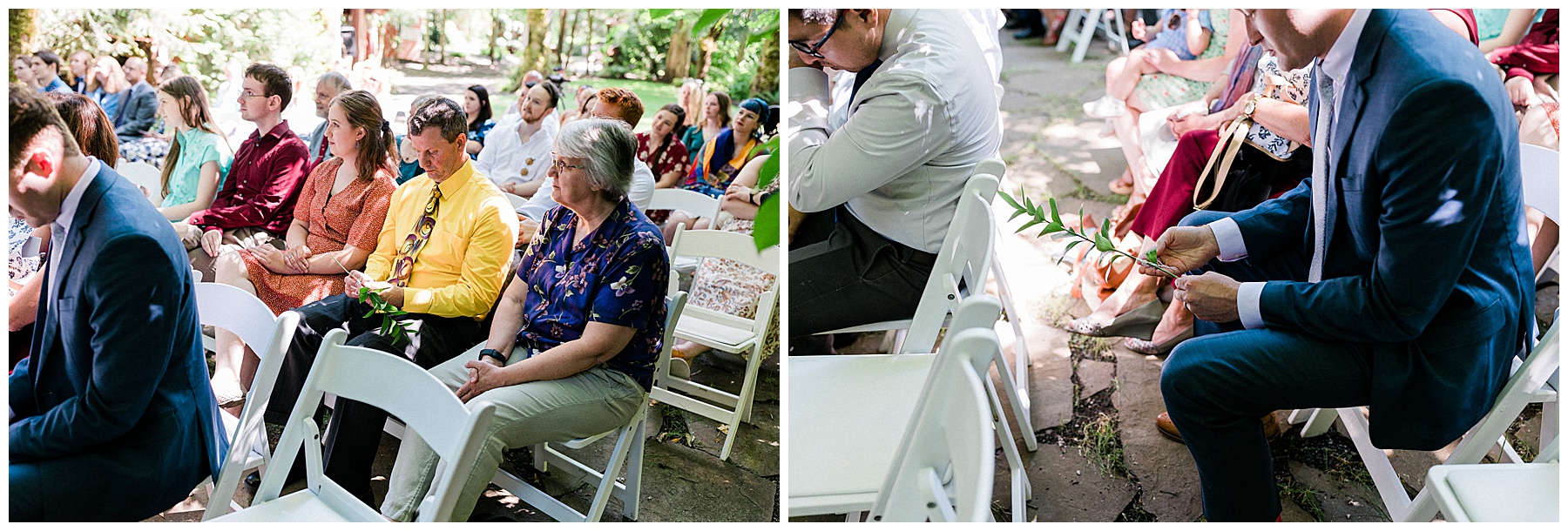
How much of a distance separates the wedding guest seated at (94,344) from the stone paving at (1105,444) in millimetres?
1357

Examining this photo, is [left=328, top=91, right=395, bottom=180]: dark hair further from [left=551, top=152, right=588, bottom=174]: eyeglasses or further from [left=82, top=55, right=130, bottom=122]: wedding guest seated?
[left=82, top=55, right=130, bottom=122]: wedding guest seated

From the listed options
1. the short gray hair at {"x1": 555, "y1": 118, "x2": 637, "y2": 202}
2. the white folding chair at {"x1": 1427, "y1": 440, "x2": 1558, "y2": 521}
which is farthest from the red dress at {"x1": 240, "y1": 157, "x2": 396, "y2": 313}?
the white folding chair at {"x1": 1427, "y1": 440, "x2": 1558, "y2": 521}

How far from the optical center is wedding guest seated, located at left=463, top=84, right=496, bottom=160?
4.61 meters

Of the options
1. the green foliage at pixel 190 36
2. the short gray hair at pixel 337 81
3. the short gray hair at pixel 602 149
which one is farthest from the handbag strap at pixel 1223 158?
the green foliage at pixel 190 36

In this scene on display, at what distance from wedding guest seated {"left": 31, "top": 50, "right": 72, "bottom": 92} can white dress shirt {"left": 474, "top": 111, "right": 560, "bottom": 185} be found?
1.90m

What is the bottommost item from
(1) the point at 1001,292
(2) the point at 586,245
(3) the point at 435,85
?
(3) the point at 435,85

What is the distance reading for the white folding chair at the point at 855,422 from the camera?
1630mm

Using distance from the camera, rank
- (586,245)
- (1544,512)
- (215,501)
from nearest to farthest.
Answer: (1544,512) → (215,501) → (586,245)

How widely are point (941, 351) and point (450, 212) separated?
1.66 m

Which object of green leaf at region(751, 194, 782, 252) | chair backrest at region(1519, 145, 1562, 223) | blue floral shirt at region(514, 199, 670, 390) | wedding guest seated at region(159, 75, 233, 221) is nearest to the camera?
green leaf at region(751, 194, 782, 252)

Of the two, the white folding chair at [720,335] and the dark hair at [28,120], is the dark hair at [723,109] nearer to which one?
the white folding chair at [720,335]
